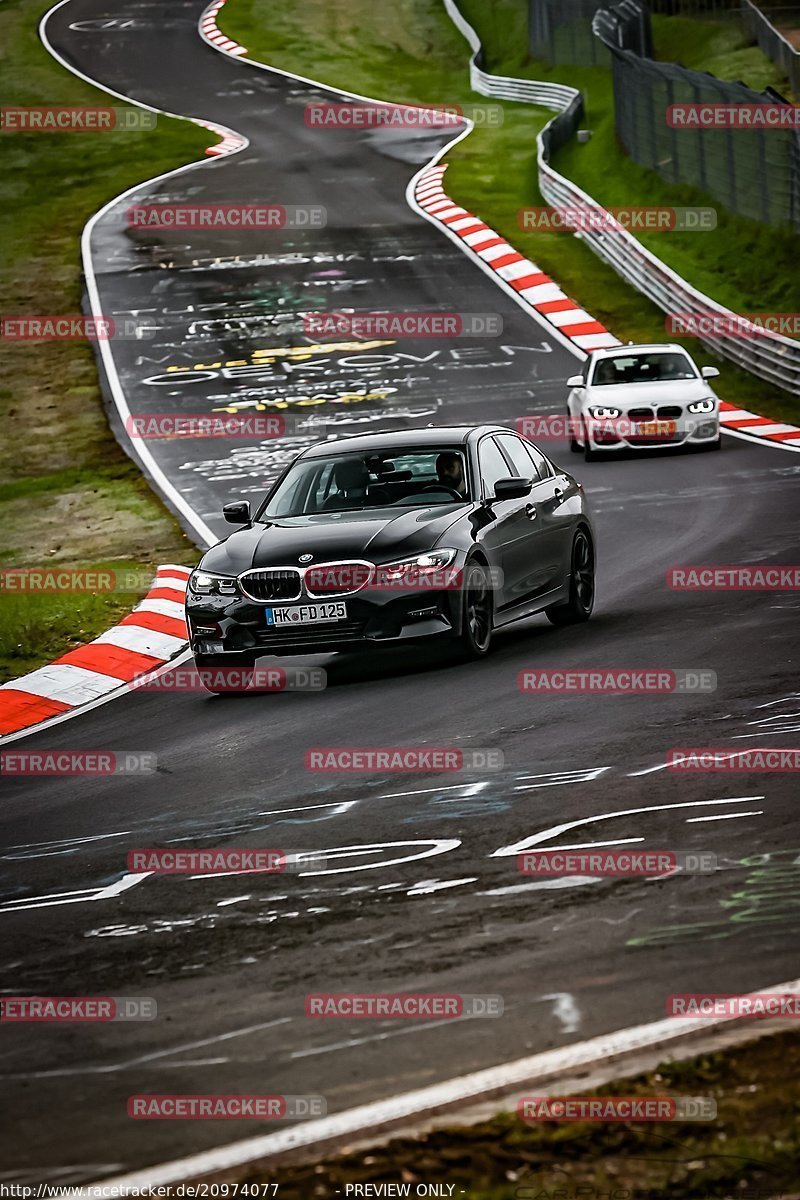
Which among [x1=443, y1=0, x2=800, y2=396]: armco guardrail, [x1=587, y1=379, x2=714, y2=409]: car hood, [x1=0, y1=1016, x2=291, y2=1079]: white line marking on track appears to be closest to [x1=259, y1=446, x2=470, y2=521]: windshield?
[x1=0, y1=1016, x2=291, y2=1079]: white line marking on track

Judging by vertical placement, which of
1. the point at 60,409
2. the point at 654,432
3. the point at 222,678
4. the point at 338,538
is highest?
the point at 338,538

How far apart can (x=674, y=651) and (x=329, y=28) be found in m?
54.3

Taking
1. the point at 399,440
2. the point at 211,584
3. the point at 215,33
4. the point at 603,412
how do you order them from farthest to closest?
the point at 215,33, the point at 603,412, the point at 399,440, the point at 211,584

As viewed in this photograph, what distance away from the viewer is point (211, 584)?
12.1 metres

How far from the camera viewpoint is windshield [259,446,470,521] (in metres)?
12.6

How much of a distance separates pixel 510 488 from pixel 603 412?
11113 mm

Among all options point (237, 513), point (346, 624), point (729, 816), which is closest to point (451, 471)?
point (237, 513)

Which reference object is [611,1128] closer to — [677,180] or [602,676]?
[602,676]

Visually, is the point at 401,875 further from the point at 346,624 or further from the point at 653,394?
the point at 653,394

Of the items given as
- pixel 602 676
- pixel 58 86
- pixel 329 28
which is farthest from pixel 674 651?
pixel 329 28

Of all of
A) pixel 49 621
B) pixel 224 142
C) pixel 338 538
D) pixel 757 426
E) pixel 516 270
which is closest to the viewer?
pixel 338 538

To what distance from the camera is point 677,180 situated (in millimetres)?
36000

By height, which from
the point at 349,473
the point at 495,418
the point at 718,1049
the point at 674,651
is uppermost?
the point at 718,1049

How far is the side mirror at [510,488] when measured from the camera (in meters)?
12.4
